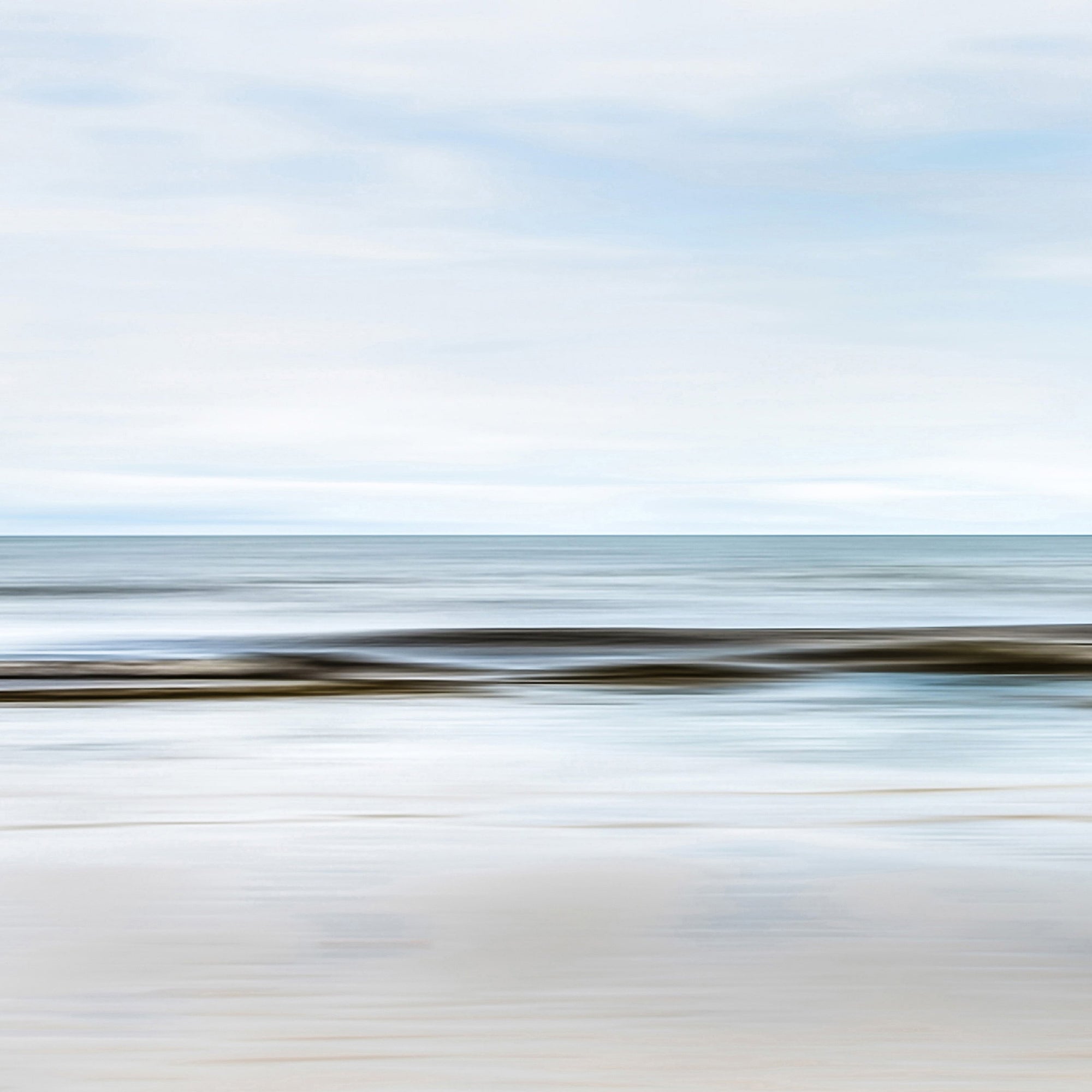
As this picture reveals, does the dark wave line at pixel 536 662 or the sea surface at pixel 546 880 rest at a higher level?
the dark wave line at pixel 536 662

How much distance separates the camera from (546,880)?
5895mm

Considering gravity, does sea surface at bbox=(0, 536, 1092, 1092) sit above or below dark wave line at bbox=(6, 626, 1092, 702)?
below

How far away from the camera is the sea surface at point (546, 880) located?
3.93m

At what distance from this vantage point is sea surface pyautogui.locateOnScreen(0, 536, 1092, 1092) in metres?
3.93

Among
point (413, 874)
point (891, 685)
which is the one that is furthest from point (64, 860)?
point (891, 685)

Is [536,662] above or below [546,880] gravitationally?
above

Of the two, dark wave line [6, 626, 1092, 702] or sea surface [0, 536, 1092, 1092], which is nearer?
sea surface [0, 536, 1092, 1092]

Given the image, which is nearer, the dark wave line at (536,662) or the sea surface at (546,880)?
the sea surface at (546,880)

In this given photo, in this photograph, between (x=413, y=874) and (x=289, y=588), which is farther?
(x=289, y=588)

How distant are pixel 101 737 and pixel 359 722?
7.59 ft

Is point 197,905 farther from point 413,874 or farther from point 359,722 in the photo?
point 359,722

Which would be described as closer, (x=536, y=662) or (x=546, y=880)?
(x=546, y=880)

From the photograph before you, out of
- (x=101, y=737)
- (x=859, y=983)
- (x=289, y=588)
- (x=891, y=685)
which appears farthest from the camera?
(x=289, y=588)

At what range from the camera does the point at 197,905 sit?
541cm
